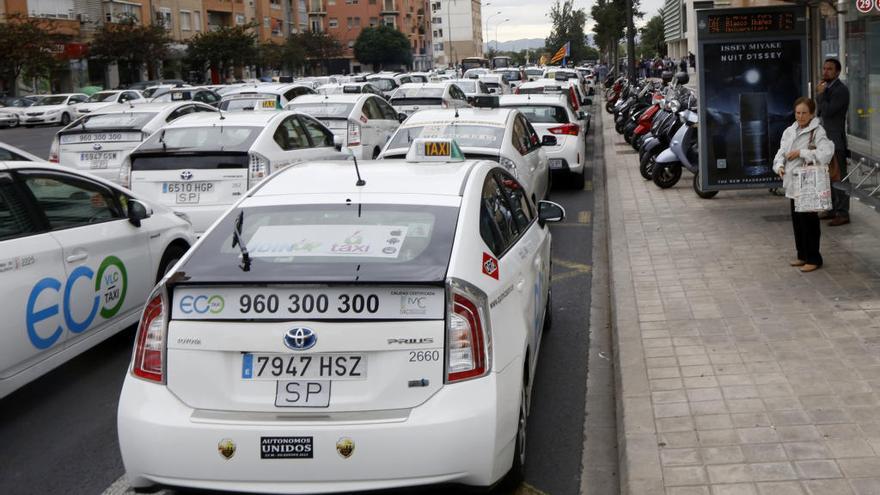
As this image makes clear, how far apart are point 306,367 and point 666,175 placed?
40.5ft

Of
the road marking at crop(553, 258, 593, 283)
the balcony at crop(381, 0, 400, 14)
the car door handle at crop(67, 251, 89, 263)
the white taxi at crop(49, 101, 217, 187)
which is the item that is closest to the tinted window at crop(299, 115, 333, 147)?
the white taxi at crop(49, 101, 217, 187)

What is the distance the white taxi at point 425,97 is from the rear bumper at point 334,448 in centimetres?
2033

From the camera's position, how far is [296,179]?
5.98 metres

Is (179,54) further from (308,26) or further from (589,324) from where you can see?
(589,324)

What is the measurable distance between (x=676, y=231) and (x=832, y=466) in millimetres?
7355

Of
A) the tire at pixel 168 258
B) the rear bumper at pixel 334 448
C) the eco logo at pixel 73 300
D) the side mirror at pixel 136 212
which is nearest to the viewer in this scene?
the rear bumper at pixel 334 448

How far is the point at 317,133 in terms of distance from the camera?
14.5 m

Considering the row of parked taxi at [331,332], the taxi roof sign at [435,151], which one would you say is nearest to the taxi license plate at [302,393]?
the row of parked taxi at [331,332]

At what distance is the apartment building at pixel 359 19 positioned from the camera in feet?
384

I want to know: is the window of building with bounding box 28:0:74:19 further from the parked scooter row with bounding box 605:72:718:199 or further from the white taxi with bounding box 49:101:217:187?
the white taxi with bounding box 49:101:217:187

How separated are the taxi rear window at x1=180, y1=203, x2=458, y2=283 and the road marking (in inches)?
214

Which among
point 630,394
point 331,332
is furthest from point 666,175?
point 331,332

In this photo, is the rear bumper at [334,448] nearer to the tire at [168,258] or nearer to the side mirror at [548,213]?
the side mirror at [548,213]

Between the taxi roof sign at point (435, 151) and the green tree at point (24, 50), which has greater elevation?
the green tree at point (24, 50)
